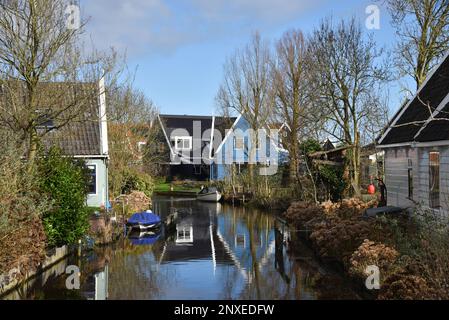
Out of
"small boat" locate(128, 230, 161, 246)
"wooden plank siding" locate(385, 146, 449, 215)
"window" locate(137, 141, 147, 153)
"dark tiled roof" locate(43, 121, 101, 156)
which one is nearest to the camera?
"wooden plank siding" locate(385, 146, 449, 215)

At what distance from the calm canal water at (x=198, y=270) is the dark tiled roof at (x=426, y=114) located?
4.72 meters

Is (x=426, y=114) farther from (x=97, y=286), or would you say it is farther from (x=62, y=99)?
(x=62, y=99)

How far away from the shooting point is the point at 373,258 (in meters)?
10.9

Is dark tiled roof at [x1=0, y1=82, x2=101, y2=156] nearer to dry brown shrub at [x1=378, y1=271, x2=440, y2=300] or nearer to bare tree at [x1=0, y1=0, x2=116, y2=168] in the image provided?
bare tree at [x1=0, y1=0, x2=116, y2=168]

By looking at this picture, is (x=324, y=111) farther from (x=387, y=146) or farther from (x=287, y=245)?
(x=287, y=245)

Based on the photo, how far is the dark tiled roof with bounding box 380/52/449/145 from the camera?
44.7 feet

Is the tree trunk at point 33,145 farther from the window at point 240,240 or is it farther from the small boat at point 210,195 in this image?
the small boat at point 210,195

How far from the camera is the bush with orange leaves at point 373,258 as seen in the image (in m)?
10.7

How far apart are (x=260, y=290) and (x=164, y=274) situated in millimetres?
2941

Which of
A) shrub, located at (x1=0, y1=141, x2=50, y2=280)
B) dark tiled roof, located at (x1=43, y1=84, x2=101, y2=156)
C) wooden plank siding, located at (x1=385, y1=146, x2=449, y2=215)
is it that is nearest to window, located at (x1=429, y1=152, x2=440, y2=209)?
wooden plank siding, located at (x1=385, y1=146, x2=449, y2=215)

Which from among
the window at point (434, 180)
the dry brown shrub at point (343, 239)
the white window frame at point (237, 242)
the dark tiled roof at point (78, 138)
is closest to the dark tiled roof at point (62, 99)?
the dark tiled roof at point (78, 138)

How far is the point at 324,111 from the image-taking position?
26031 mm

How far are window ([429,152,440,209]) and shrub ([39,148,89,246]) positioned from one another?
33.6ft
